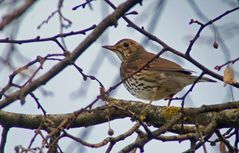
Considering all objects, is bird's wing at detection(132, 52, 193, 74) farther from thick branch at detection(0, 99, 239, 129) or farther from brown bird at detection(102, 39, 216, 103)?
thick branch at detection(0, 99, 239, 129)

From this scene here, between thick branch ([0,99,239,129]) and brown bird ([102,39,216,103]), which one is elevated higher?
brown bird ([102,39,216,103])

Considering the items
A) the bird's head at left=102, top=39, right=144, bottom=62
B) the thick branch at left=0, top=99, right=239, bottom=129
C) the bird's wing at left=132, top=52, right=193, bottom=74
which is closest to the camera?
the thick branch at left=0, top=99, right=239, bottom=129

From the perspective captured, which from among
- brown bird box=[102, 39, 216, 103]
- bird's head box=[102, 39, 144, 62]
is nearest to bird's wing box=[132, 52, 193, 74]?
brown bird box=[102, 39, 216, 103]

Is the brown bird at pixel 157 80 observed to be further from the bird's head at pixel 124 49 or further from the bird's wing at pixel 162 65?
the bird's head at pixel 124 49

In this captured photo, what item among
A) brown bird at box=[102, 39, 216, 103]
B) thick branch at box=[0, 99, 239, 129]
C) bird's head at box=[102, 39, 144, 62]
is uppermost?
bird's head at box=[102, 39, 144, 62]

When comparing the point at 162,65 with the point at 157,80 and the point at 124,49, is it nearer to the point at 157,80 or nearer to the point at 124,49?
the point at 157,80


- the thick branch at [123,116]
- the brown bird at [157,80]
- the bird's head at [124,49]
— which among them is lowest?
the thick branch at [123,116]

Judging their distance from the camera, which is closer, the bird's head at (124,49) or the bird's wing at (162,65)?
the bird's wing at (162,65)

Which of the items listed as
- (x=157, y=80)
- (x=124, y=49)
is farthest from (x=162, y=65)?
(x=124, y=49)

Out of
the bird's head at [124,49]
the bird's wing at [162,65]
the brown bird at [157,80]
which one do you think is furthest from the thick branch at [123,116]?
the bird's head at [124,49]

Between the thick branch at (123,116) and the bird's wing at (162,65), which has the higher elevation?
the bird's wing at (162,65)

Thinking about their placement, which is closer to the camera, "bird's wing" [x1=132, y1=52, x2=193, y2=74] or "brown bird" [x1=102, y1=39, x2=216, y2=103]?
"brown bird" [x1=102, y1=39, x2=216, y2=103]

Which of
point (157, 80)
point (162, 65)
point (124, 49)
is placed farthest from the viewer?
point (124, 49)

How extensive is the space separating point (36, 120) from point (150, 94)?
7.29ft
